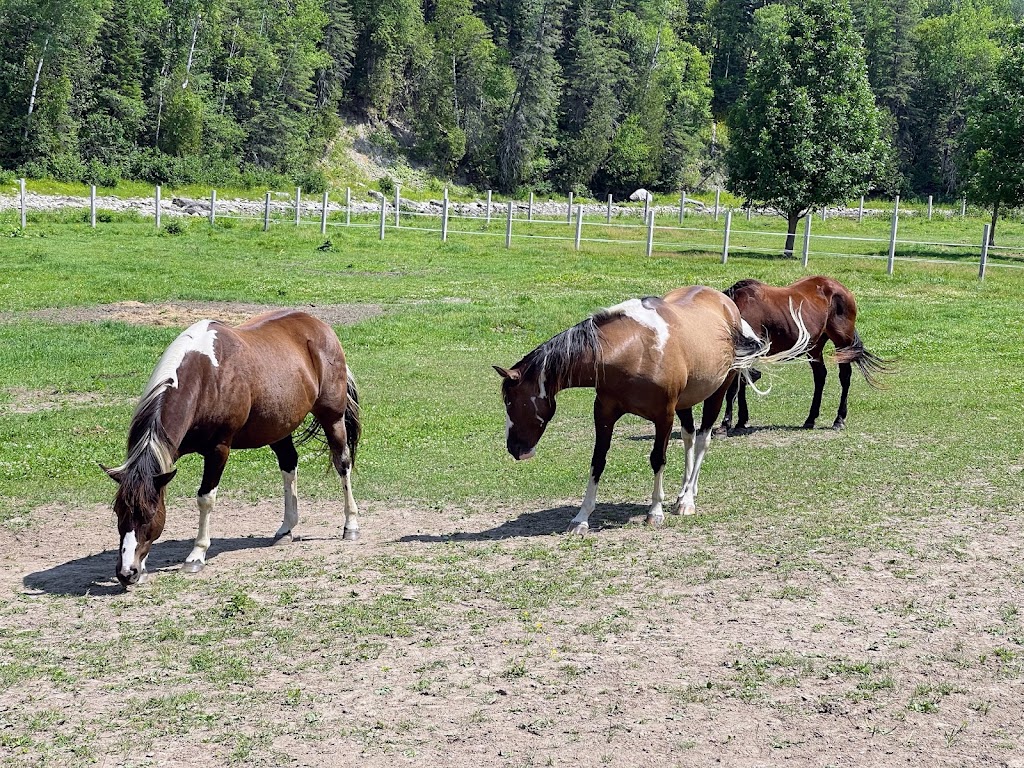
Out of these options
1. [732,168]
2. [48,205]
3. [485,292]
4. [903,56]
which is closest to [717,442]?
[485,292]

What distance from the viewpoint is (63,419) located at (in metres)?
13.1

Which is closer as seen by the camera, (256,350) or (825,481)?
(256,350)

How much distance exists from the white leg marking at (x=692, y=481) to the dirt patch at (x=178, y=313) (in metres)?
11.7

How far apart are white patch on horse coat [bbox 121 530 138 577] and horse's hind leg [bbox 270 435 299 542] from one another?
1.64 meters

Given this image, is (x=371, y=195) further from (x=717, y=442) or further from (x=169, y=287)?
(x=717, y=442)

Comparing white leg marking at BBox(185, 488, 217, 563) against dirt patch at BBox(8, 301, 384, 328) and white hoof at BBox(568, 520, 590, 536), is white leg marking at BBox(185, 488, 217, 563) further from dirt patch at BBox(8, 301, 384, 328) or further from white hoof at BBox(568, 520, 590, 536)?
dirt patch at BBox(8, 301, 384, 328)

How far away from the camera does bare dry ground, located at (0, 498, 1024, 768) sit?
17.1ft

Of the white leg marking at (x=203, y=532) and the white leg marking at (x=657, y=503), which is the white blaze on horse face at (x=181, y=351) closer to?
the white leg marking at (x=203, y=532)

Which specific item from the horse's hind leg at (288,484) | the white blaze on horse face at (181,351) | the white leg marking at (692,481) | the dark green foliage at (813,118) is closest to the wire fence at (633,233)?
the dark green foliage at (813,118)

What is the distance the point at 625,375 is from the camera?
29.3ft

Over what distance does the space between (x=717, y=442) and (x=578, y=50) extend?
8089 centimetres

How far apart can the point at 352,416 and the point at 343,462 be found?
1.60 ft

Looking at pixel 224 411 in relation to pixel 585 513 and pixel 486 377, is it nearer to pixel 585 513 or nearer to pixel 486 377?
pixel 585 513

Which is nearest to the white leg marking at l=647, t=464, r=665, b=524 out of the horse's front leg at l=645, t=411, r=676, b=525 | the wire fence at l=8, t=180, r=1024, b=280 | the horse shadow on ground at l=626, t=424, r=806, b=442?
the horse's front leg at l=645, t=411, r=676, b=525
